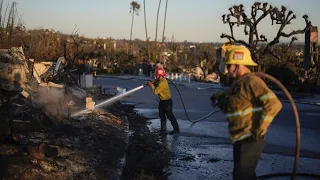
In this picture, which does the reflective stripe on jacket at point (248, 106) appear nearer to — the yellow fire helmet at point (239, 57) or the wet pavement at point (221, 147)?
the yellow fire helmet at point (239, 57)

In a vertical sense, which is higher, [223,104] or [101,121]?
[223,104]

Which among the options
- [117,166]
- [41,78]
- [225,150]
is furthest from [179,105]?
[117,166]

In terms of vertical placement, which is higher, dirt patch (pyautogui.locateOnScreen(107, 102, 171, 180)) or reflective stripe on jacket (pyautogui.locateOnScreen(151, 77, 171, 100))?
reflective stripe on jacket (pyautogui.locateOnScreen(151, 77, 171, 100))

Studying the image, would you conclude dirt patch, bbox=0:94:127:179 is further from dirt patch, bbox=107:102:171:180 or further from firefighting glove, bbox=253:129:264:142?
firefighting glove, bbox=253:129:264:142

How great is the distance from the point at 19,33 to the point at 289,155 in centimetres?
1275

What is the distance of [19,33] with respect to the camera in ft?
56.3

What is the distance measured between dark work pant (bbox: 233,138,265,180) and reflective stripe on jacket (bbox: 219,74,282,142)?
0.09m

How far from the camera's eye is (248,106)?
177 inches

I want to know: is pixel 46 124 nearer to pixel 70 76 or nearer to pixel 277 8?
pixel 70 76

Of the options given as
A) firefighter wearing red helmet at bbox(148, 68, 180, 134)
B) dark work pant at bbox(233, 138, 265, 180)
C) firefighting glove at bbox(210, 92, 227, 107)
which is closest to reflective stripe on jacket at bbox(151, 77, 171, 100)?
firefighter wearing red helmet at bbox(148, 68, 180, 134)

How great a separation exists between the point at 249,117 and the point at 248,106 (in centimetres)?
12

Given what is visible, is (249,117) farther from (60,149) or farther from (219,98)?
(60,149)

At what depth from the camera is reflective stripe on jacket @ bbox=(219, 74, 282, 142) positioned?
438 centimetres

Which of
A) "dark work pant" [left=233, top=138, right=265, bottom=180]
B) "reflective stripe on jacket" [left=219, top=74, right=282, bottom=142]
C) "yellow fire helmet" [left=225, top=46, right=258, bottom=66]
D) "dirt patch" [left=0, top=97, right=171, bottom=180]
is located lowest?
"dirt patch" [left=0, top=97, right=171, bottom=180]
